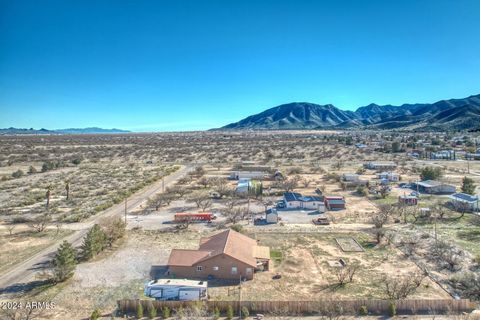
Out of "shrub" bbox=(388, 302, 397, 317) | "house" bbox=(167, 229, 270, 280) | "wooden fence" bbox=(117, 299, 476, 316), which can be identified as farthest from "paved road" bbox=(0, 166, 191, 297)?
"shrub" bbox=(388, 302, 397, 317)

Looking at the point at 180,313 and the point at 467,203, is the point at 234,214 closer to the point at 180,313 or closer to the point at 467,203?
the point at 180,313

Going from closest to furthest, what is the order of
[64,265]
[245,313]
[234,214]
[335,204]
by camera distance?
1. [245,313]
2. [64,265]
3. [234,214]
4. [335,204]

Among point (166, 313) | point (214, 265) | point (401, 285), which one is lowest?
point (401, 285)

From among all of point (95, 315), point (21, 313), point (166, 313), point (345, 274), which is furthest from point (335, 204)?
point (21, 313)

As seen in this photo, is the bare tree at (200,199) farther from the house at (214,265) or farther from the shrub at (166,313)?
the shrub at (166,313)

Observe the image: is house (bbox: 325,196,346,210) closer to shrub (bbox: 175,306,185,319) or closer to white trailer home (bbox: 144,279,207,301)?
white trailer home (bbox: 144,279,207,301)

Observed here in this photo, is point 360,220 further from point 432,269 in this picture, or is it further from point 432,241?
point 432,269
